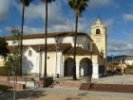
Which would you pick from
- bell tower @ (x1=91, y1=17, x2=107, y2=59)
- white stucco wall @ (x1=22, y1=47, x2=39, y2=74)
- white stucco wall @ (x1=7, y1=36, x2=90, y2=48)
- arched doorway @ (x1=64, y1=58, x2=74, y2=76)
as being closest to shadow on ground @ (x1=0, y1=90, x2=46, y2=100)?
white stucco wall @ (x1=22, y1=47, x2=39, y2=74)

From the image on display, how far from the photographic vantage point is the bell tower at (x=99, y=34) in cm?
9125

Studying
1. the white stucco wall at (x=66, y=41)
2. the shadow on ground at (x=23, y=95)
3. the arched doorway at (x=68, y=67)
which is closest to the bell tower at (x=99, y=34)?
the white stucco wall at (x=66, y=41)

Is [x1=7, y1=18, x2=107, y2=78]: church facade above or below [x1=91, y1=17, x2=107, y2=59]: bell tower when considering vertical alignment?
below

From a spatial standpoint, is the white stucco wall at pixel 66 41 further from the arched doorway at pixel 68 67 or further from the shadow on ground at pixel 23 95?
the shadow on ground at pixel 23 95

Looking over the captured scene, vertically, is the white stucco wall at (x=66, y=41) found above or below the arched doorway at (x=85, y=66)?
above

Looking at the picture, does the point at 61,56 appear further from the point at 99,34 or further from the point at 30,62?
the point at 99,34

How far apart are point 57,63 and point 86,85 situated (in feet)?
77.3

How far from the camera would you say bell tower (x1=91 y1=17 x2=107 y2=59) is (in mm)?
91250

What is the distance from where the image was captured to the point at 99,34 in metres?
91.9

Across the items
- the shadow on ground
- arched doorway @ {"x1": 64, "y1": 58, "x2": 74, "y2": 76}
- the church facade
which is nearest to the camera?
the shadow on ground


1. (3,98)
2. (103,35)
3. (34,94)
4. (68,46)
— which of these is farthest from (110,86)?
(103,35)

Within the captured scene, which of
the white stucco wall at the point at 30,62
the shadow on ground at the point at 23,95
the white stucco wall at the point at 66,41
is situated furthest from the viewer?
the white stucco wall at the point at 66,41

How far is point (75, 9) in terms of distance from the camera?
5647cm

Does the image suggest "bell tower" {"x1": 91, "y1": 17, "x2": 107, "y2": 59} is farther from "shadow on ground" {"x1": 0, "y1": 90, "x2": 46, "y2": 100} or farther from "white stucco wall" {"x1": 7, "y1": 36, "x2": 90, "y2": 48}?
"shadow on ground" {"x1": 0, "y1": 90, "x2": 46, "y2": 100}
